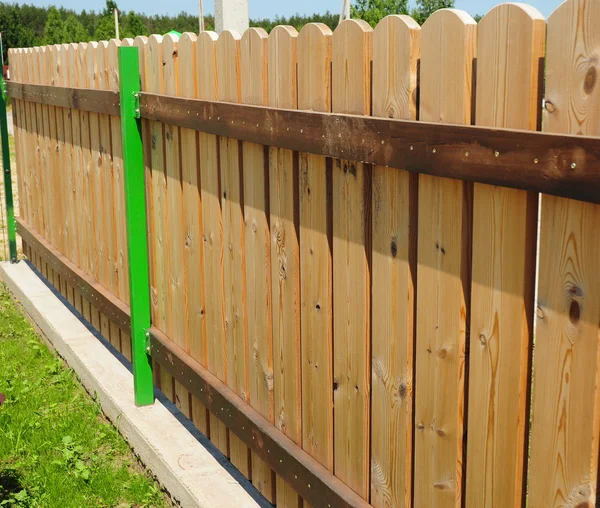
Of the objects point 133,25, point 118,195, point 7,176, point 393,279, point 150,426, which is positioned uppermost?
point 133,25

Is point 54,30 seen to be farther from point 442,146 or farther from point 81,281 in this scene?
point 442,146

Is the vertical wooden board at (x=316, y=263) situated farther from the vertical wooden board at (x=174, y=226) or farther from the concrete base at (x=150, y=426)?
the vertical wooden board at (x=174, y=226)

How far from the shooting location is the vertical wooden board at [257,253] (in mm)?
2875

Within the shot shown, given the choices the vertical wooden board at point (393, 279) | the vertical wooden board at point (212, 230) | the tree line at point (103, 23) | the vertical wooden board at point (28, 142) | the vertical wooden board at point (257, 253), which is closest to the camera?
the vertical wooden board at point (393, 279)

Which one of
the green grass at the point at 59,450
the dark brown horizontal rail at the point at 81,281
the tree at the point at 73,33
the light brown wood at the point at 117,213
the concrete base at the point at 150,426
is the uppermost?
the tree at the point at 73,33

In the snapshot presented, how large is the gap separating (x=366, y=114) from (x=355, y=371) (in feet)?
2.48

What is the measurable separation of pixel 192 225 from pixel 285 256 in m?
0.86

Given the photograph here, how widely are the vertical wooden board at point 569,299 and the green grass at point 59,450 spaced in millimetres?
2272

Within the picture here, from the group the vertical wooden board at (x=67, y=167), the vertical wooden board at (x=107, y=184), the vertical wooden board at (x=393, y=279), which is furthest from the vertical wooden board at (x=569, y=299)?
the vertical wooden board at (x=67, y=167)

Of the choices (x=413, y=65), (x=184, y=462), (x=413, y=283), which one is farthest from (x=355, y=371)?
(x=184, y=462)

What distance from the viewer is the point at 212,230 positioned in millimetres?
3404

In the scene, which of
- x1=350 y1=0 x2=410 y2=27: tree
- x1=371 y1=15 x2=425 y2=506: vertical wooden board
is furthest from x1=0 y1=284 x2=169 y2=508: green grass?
x1=350 y1=0 x2=410 y2=27: tree

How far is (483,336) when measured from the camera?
196 centimetres

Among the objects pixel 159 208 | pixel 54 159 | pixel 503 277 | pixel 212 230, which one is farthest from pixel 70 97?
pixel 503 277
